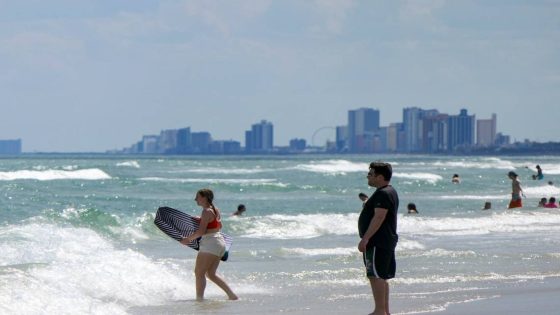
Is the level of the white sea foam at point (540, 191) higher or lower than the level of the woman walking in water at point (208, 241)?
lower

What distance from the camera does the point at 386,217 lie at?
9.79 meters

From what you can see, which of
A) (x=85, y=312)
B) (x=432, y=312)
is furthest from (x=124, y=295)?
(x=432, y=312)

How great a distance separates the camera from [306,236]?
23.9 m

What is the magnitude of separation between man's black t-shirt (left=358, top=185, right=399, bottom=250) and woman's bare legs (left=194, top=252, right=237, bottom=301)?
9.74 ft

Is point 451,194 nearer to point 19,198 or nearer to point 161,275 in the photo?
point 19,198

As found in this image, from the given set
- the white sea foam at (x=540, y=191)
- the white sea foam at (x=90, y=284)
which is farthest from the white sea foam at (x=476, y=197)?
the white sea foam at (x=90, y=284)

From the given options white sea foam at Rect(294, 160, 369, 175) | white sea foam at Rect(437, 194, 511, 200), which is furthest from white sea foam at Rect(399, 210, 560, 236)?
white sea foam at Rect(294, 160, 369, 175)

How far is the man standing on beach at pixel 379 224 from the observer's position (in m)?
9.76

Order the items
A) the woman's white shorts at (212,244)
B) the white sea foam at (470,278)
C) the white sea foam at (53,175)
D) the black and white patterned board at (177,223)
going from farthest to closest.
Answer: the white sea foam at (53,175) → the white sea foam at (470,278) → the black and white patterned board at (177,223) → the woman's white shorts at (212,244)

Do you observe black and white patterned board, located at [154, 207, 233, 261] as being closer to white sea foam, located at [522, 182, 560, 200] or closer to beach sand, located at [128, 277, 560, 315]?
beach sand, located at [128, 277, 560, 315]

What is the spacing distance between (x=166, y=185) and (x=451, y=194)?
501 inches

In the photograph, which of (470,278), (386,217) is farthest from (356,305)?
(470,278)

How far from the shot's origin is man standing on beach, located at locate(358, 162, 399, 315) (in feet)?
32.0

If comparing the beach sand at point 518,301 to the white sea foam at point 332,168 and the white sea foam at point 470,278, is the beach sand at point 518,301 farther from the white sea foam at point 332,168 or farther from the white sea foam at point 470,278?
the white sea foam at point 332,168
